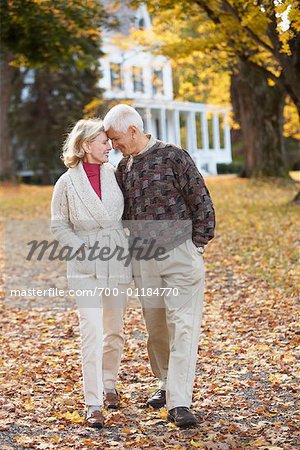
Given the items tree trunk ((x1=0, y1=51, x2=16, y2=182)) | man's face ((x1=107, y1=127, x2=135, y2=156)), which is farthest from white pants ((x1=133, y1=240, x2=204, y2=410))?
tree trunk ((x1=0, y1=51, x2=16, y2=182))

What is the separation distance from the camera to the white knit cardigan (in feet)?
19.6

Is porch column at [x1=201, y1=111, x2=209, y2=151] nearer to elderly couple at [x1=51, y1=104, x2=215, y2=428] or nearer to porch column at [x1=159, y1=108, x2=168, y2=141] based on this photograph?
porch column at [x1=159, y1=108, x2=168, y2=141]

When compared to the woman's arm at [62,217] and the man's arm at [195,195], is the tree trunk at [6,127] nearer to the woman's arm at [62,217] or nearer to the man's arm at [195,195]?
the woman's arm at [62,217]

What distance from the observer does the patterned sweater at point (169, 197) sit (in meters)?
5.92

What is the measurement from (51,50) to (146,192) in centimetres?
1682

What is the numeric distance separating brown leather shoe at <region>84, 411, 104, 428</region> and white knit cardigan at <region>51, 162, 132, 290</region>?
2.63 feet

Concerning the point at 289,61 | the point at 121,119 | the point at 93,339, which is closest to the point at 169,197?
the point at 121,119

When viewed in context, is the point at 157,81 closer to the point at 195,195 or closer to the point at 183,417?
the point at 195,195

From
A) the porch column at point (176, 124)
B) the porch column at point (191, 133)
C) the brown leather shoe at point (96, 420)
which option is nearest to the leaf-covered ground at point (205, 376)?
the brown leather shoe at point (96, 420)

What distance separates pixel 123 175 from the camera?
6.14 m

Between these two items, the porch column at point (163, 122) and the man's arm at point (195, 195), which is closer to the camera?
the man's arm at point (195, 195)

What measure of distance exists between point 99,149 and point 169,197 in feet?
1.79

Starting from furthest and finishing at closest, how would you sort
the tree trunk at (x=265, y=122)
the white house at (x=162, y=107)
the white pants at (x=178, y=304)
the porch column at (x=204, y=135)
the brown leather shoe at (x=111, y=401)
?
the porch column at (x=204, y=135), the white house at (x=162, y=107), the tree trunk at (x=265, y=122), the brown leather shoe at (x=111, y=401), the white pants at (x=178, y=304)

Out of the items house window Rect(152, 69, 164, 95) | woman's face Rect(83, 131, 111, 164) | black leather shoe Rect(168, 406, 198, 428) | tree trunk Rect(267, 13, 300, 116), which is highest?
house window Rect(152, 69, 164, 95)
